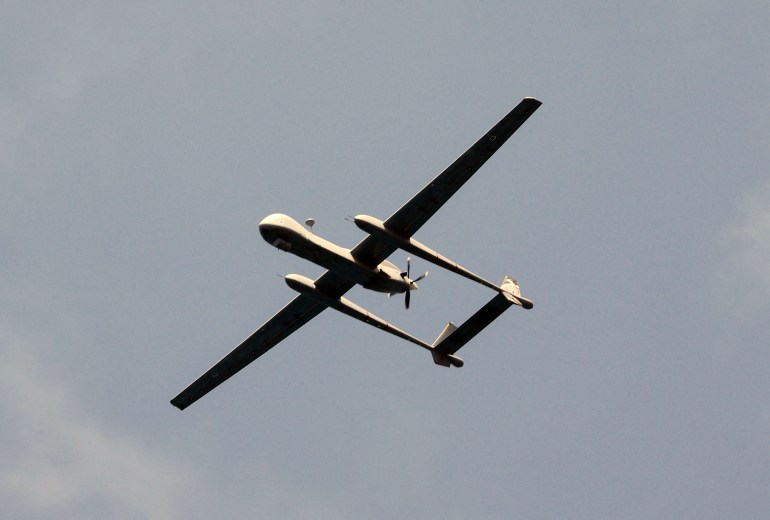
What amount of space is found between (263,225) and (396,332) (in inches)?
432

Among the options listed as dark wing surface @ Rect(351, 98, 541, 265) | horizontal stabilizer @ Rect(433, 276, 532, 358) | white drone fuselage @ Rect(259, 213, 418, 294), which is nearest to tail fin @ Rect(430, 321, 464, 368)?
horizontal stabilizer @ Rect(433, 276, 532, 358)

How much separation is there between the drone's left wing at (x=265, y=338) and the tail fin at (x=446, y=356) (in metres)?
6.68

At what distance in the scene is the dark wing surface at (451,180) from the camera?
197 ft

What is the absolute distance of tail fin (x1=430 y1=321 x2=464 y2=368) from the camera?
227ft

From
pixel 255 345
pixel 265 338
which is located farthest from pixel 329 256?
pixel 255 345

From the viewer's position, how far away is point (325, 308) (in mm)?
68312

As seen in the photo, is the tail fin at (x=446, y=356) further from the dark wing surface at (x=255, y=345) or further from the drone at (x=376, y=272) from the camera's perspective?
the dark wing surface at (x=255, y=345)

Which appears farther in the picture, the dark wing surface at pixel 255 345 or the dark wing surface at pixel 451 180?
the dark wing surface at pixel 255 345

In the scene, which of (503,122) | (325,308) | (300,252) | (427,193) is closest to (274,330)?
(325,308)

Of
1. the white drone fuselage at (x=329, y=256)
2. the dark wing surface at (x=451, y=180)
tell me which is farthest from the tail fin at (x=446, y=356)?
the dark wing surface at (x=451, y=180)

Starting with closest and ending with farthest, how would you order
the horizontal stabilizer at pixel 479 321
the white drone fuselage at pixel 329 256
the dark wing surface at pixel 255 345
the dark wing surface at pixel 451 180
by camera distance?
the dark wing surface at pixel 451 180, the white drone fuselage at pixel 329 256, the horizontal stabilizer at pixel 479 321, the dark wing surface at pixel 255 345

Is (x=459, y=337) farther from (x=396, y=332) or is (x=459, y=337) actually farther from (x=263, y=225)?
(x=263, y=225)

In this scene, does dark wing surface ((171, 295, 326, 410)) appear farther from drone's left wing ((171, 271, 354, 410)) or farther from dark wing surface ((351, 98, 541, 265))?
dark wing surface ((351, 98, 541, 265))

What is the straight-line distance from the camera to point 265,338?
69875 millimetres
